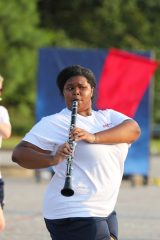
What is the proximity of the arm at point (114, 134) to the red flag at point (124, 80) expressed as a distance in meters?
12.8

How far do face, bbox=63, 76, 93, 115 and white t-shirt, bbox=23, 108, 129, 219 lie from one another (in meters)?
0.07

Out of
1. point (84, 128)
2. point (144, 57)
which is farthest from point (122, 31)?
point (84, 128)

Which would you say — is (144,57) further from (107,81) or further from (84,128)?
(84,128)

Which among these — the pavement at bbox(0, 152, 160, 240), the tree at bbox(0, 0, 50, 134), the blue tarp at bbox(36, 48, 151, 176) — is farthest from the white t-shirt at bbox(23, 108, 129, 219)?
the tree at bbox(0, 0, 50, 134)

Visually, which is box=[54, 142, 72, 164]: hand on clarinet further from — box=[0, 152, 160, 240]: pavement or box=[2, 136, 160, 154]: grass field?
box=[2, 136, 160, 154]: grass field

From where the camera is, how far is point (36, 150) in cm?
529

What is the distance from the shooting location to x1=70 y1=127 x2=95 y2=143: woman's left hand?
5039mm

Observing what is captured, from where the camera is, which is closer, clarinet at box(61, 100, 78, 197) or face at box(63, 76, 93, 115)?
clarinet at box(61, 100, 78, 197)

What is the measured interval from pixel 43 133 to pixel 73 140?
1.13 ft

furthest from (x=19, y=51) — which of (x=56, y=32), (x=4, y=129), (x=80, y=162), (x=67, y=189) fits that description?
(x=67, y=189)

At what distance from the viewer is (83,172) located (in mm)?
5254

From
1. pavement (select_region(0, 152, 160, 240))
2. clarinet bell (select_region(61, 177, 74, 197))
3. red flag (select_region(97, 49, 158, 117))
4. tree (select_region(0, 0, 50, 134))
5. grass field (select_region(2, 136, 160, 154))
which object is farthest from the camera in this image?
tree (select_region(0, 0, 50, 134))

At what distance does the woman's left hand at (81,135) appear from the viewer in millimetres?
5039

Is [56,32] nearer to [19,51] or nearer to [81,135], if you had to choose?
[19,51]
